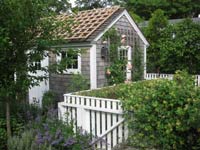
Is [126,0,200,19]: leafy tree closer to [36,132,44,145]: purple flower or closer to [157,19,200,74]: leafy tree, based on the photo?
[157,19,200,74]: leafy tree

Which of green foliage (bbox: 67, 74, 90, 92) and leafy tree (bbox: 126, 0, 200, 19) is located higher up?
leafy tree (bbox: 126, 0, 200, 19)

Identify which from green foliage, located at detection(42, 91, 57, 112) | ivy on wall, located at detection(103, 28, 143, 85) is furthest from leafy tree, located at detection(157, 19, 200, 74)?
green foliage, located at detection(42, 91, 57, 112)

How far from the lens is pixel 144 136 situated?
5266 millimetres

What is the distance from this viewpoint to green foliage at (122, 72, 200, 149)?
474cm

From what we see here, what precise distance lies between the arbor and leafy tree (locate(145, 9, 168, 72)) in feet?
34.9

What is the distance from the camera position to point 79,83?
10000mm

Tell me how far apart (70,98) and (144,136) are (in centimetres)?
221

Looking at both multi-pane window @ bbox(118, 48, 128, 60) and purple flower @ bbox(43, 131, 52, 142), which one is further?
multi-pane window @ bbox(118, 48, 128, 60)

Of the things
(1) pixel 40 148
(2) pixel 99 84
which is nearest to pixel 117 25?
(2) pixel 99 84

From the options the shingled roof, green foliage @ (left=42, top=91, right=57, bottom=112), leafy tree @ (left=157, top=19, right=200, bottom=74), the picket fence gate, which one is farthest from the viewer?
leafy tree @ (left=157, top=19, right=200, bottom=74)

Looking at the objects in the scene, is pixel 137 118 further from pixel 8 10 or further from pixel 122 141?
pixel 8 10


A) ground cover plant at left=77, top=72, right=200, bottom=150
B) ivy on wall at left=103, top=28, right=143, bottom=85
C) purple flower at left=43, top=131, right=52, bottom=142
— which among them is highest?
ivy on wall at left=103, top=28, right=143, bottom=85

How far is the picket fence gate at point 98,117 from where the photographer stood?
570 centimetres

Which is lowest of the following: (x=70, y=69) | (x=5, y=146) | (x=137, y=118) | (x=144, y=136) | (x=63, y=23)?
(x=5, y=146)
